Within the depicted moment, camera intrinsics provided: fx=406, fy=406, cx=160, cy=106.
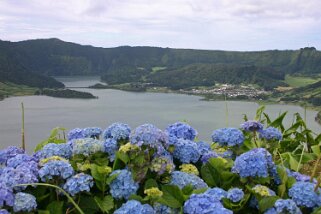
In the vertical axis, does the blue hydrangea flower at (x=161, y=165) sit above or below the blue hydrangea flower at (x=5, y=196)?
above

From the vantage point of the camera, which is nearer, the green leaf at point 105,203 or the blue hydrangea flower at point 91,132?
the green leaf at point 105,203

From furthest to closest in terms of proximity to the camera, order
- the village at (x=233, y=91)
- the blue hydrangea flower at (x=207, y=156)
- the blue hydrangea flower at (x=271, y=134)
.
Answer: the village at (x=233, y=91), the blue hydrangea flower at (x=271, y=134), the blue hydrangea flower at (x=207, y=156)

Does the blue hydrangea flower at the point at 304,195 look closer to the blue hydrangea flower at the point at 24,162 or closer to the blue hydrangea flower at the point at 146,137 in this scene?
the blue hydrangea flower at the point at 146,137

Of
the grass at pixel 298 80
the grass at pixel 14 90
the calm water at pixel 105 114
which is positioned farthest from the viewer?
the grass at pixel 298 80

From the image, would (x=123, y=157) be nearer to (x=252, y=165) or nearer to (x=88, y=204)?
(x=88, y=204)

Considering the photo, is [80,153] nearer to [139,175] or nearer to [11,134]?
[139,175]

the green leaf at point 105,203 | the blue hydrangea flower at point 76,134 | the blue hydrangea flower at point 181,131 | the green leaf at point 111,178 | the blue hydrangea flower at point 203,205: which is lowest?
the green leaf at point 105,203

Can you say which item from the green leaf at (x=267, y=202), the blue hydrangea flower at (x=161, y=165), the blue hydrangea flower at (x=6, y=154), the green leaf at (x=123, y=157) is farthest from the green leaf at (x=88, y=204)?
the green leaf at (x=267, y=202)
